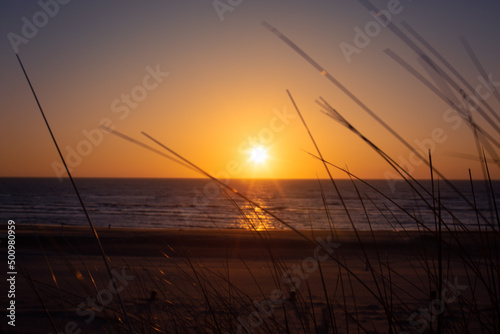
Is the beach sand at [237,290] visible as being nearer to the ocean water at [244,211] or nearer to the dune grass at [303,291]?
the dune grass at [303,291]

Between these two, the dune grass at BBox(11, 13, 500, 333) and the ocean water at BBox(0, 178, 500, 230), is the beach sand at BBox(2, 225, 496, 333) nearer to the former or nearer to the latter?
the dune grass at BBox(11, 13, 500, 333)

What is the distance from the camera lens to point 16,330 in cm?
365

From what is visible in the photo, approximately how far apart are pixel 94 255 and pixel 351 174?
1031cm

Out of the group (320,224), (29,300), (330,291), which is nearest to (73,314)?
(29,300)

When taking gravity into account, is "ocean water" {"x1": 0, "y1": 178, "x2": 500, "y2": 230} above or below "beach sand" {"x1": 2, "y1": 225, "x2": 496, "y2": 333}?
above

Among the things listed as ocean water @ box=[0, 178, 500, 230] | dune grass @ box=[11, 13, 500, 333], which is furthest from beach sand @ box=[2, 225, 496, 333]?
ocean water @ box=[0, 178, 500, 230]

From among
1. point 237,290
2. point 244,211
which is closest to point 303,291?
point 237,290

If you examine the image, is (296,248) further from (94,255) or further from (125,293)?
(125,293)

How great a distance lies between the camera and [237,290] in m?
1.96

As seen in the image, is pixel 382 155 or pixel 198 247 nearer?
pixel 382 155

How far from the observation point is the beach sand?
127cm

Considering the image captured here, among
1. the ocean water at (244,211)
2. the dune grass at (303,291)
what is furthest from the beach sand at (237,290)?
the ocean water at (244,211)

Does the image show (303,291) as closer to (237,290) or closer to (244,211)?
(237,290)

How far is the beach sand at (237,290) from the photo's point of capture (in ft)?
4.15
